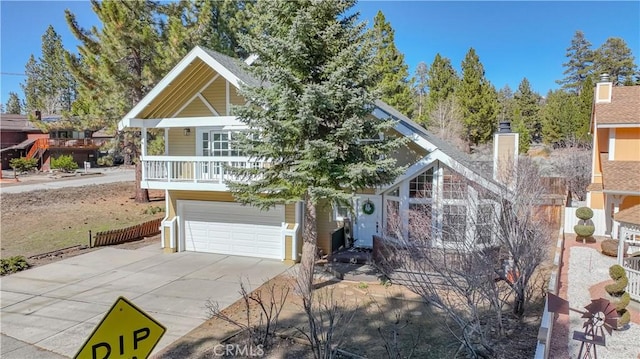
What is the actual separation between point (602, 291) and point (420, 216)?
6073mm

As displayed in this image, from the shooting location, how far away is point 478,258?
750 cm

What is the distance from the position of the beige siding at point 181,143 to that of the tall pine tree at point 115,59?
6548mm

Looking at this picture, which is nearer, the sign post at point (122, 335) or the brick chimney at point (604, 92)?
the sign post at point (122, 335)

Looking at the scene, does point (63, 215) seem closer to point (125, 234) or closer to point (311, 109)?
point (125, 234)

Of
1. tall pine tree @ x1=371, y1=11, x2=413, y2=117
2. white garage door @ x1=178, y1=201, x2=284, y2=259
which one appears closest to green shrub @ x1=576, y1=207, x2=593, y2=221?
white garage door @ x1=178, y1=201, x2=284, y2=259

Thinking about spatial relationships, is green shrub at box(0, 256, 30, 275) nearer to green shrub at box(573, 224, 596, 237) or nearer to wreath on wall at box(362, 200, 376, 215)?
wreath on wall at box(362, 200, 376, 215)

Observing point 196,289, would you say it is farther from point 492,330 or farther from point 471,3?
point 471,3

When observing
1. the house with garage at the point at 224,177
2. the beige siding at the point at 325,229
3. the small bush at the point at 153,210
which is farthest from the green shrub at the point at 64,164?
the beige siding at the point at 325,229

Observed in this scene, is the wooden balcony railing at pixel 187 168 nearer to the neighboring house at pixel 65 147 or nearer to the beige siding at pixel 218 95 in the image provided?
the beige siding at pixel 218 95

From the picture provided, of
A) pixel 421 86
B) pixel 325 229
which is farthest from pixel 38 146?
pixel 421 86

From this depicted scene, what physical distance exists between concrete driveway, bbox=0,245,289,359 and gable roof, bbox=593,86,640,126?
17031 millimetres

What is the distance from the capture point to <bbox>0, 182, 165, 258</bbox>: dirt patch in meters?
16.5

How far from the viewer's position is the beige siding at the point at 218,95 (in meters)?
14.9

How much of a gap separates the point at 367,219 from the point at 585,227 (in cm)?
1079
